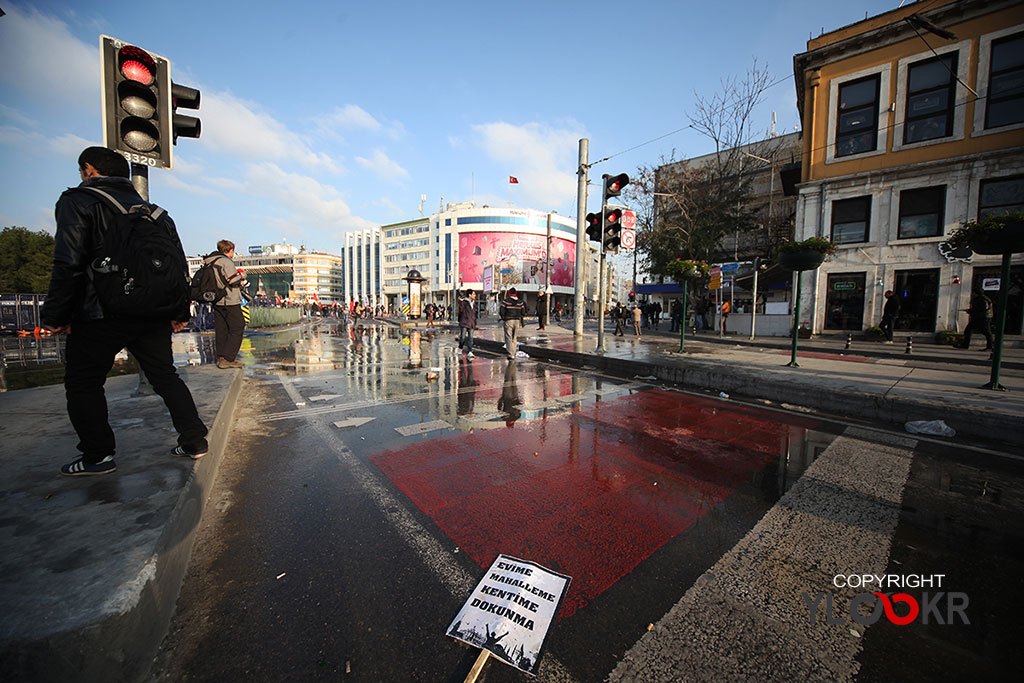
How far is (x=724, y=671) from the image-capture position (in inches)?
62.0

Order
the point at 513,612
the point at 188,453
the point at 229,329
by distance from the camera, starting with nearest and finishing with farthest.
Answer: the point at 513,612 < the point at 188,453 < the point at 229,329

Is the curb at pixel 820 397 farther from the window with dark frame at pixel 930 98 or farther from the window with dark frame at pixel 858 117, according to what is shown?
the window with dark frame at pixel 930 98

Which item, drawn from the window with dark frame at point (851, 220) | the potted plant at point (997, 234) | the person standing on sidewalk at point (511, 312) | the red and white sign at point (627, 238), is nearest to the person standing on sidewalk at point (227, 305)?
the person standing on sidewalk at point (511, 312)

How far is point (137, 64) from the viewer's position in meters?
4.02

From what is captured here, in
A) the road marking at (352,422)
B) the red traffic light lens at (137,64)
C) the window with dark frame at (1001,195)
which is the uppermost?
the window with dark frame at (1001,195)

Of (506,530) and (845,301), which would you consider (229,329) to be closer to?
(506,530)

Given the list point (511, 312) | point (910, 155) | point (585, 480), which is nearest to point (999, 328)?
point (585, 480)

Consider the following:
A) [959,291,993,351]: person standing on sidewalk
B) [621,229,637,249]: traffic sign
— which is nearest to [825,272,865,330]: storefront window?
[959,291,993,351]: person standing on sidewalk

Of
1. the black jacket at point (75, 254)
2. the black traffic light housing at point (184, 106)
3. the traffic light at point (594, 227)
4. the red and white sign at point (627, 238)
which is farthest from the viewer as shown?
the traffic light at point (594, 227)

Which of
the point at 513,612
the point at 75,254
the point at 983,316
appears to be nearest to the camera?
the point at 513,612

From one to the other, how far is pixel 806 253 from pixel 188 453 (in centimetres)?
1072

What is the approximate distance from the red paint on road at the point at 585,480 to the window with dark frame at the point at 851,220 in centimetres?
1526

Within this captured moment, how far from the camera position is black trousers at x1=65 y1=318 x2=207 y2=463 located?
246 centimetres

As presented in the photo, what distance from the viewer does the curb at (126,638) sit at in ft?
4.26
